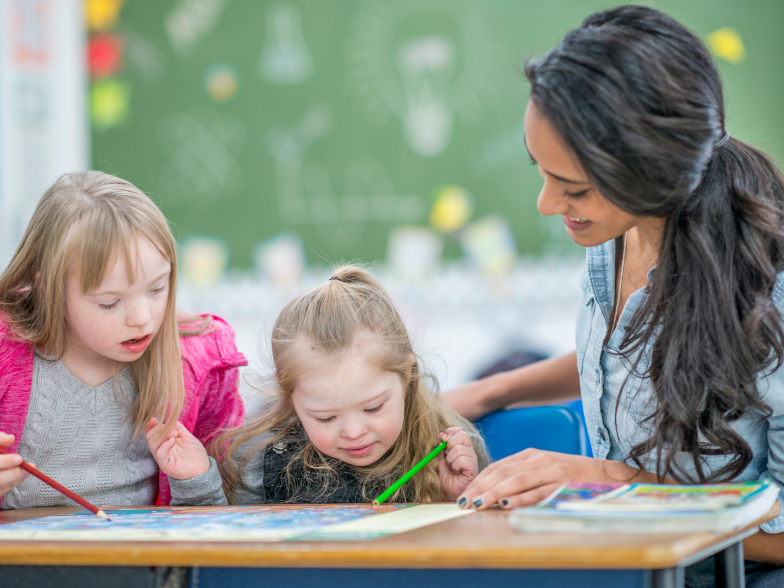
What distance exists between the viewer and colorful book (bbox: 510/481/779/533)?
2.13 ft

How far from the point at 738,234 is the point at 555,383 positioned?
47cm

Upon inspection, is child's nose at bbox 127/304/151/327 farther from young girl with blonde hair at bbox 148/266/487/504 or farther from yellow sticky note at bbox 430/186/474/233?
yellow sticky note at bbox 430/186/474/233

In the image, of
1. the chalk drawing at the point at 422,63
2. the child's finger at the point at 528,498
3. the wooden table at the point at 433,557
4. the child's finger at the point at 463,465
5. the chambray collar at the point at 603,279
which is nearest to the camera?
the wooden table at the point at 433,557

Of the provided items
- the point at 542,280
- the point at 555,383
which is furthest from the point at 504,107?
the point at 555,383

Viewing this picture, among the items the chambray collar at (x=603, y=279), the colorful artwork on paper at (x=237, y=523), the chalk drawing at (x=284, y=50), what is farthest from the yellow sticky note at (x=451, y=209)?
the colorful artwork on paper at (x=237, y=523)

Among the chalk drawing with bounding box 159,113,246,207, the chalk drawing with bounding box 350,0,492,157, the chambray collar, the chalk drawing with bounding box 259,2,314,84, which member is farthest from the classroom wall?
the chambray collar

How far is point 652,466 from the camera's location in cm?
105

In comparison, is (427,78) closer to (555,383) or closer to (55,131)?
(55,131)

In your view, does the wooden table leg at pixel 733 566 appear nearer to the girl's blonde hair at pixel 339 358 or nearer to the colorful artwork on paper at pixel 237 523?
the colorful artwork on paper at pixel 237 523

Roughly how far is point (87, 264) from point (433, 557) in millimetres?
660

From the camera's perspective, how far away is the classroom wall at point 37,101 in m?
2.63

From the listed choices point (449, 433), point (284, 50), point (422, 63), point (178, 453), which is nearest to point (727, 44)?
point (422, 63)

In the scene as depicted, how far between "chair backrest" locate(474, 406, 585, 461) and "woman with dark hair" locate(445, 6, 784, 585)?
0.22 meters

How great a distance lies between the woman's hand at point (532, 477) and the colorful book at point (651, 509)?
0.24ft
